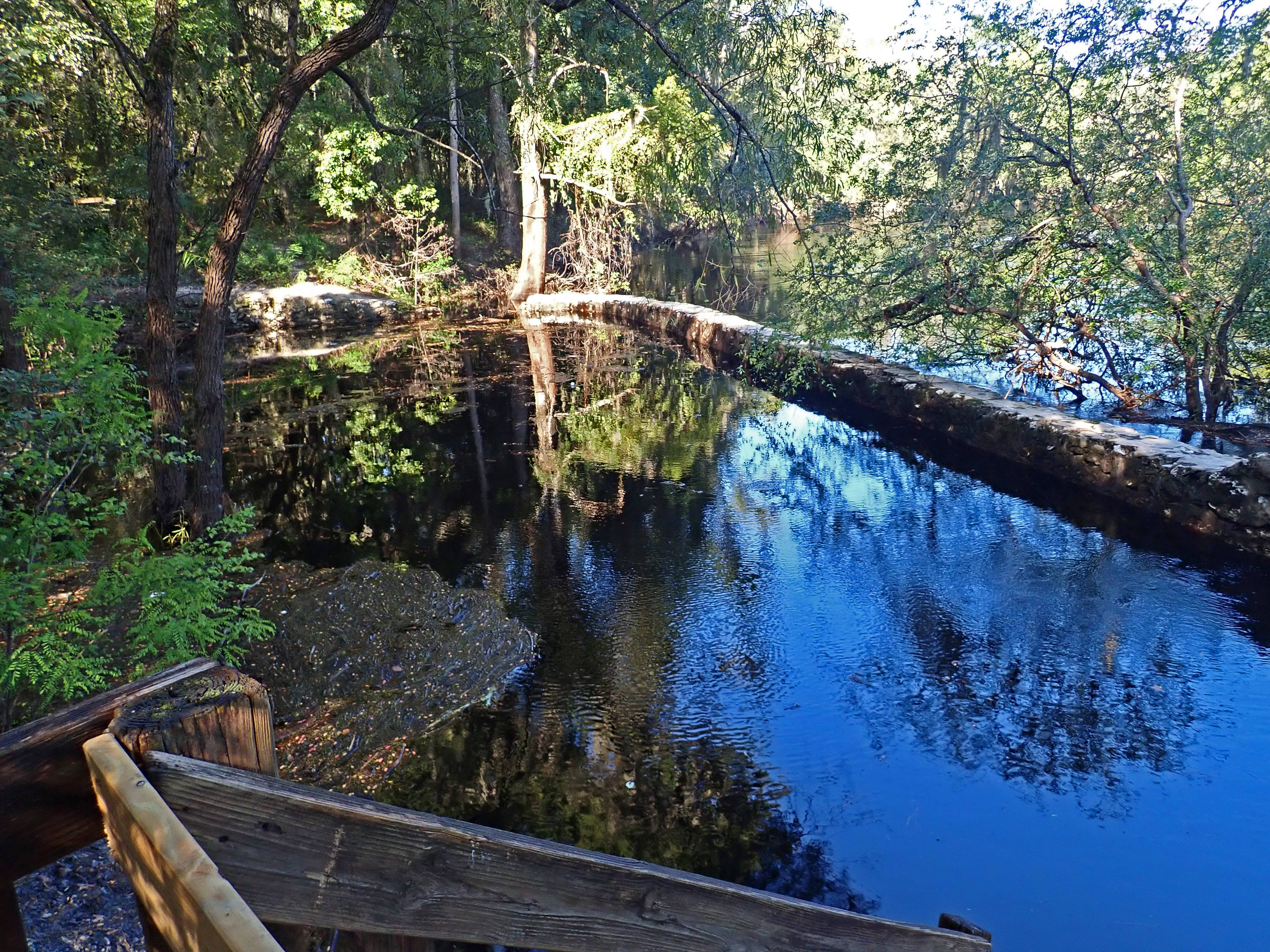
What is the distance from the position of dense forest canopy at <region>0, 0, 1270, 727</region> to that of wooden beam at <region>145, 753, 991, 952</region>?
3245 mm

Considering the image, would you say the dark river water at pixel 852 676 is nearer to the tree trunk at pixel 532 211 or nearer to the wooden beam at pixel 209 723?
the wooden beam at pixel 209 723

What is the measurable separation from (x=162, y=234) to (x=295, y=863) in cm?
736

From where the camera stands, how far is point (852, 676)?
625 cm

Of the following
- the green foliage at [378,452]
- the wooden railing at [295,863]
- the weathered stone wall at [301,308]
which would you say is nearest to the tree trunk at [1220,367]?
the green foliage at [378,452]

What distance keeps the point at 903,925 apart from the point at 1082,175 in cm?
1120

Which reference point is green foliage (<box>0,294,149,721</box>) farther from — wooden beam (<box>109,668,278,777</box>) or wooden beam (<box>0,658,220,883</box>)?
wooden beam (<box>109,668,278,777</box>)

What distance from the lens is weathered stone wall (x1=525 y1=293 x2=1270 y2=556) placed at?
26.3 ft

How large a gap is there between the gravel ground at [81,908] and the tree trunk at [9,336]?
9.01 metres

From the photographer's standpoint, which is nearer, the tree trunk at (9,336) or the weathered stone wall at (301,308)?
the tree trunk at (9,336)

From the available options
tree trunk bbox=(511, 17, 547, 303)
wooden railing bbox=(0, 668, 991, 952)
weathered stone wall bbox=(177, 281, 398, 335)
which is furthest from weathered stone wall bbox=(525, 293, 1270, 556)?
weathered stone wall bbox=(177, 281, 398, 335)

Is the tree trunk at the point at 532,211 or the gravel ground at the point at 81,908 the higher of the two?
the tree trunk at the point at 532,211

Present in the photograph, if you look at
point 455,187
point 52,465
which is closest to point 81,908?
point 52,465

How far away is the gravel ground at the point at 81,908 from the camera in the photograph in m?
3.31

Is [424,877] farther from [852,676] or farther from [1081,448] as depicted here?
[1081,448]
